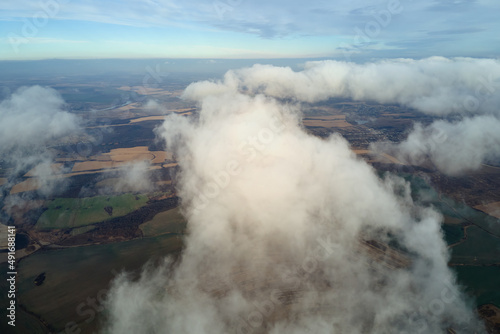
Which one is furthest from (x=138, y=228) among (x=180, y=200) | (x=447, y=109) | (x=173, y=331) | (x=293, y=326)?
(x=447, y=109)

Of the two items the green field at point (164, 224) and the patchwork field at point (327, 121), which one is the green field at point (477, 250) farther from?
the patchwork field at point (327, 121)

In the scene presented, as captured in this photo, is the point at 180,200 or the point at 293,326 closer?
the point at 293,326

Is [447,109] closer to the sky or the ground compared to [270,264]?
closer to the sky

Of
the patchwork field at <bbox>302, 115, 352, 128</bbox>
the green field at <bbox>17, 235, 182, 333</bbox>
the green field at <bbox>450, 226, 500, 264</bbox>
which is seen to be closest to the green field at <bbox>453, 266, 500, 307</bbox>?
the green field at <bbox>450, 226, 500, 264</bbox>

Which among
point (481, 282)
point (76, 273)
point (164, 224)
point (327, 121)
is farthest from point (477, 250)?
point (327, 121)

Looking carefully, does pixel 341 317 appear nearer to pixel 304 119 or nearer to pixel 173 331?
pixel 173 331

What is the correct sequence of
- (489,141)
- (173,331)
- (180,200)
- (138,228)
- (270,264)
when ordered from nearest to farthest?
1. (173,331)
2. (270,264)
3. (138,228)
4. (180,200)
5. (489,141)
